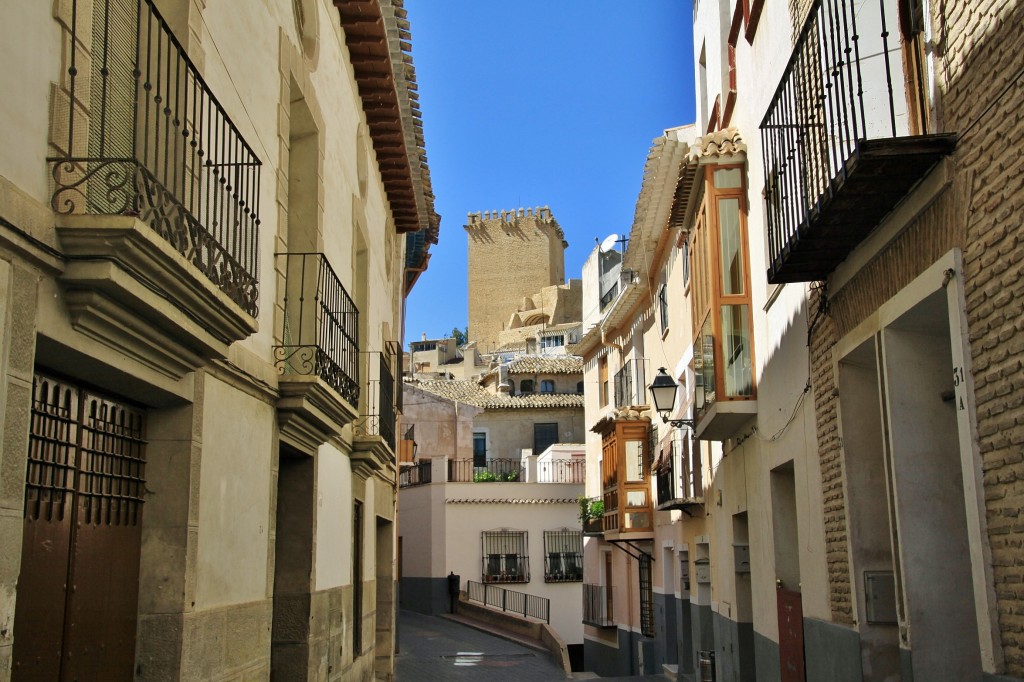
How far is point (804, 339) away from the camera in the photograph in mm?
9523

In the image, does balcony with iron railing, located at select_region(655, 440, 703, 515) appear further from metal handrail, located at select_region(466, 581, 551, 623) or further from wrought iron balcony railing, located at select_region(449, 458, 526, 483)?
wrought iron balcony railing, located at select_region(449, 458, 526, 483)

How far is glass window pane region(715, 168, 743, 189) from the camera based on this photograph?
12695 millimetres

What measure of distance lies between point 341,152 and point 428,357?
75158 mm

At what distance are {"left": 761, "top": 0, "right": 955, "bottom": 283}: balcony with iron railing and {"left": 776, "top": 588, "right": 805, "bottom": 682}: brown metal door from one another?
3.44 m

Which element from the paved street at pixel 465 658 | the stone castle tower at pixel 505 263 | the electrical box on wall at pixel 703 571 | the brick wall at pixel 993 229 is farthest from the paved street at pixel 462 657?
the stone castle tower at pixel 505 263

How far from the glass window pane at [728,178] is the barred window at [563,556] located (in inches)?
869

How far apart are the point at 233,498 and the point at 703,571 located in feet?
37.1

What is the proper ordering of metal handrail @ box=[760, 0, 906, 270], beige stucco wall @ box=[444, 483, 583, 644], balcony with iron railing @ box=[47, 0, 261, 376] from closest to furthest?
balcony with iron railing @ box=[47, 0, 261, 376] → metal handrail @ box=[760, 0, 906, 270] → beige stucco wall @ box=[444, 483, 583, 644]

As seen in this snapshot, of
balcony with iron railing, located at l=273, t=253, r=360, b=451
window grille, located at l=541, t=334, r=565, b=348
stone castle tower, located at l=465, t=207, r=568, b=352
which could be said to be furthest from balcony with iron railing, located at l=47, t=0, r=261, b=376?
stone castle tower, located at l=465, t=207, r=568, b=352

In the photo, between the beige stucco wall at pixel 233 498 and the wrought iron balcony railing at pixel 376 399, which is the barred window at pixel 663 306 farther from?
the beige stucco wall at pixel 233 498

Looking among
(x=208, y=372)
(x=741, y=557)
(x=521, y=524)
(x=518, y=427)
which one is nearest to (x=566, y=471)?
(x=521, y=524)

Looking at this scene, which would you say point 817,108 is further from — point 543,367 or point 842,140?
point 543,367

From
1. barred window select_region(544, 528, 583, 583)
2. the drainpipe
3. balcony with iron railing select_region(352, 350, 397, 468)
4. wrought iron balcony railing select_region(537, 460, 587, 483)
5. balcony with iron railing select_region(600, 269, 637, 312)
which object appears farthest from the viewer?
wrought iron balcony railing select_region(537, 460, 587, 483)

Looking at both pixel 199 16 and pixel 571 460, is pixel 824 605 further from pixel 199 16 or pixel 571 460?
pixel 571 460
